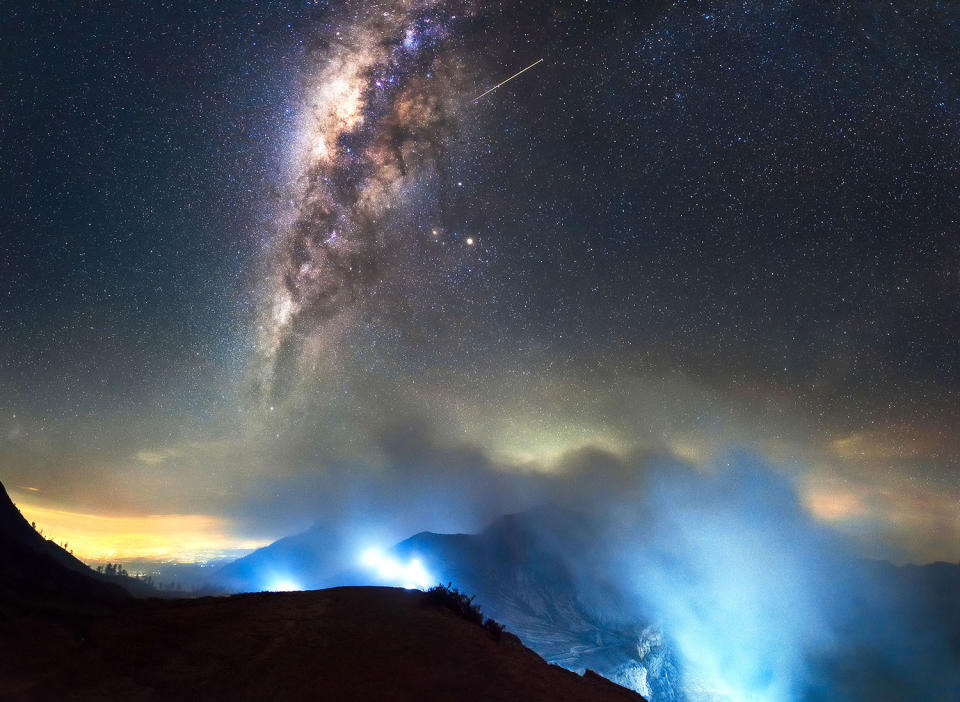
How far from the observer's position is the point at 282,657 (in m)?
11.5

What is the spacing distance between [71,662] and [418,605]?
818 cm

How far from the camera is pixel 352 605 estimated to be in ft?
47.6

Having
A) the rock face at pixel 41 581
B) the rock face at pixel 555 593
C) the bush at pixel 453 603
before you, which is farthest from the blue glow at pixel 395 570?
the bush at pixel 453 603

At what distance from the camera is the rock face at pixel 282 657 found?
1030 cm

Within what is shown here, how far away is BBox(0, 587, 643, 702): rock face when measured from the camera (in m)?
10.3

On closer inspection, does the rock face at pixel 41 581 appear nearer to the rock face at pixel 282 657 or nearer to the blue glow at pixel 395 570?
the rock face at pixel 282 657

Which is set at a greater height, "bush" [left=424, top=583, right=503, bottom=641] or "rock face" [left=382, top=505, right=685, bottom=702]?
"rock face" [left=382, top=505, right=685, bottom=702]

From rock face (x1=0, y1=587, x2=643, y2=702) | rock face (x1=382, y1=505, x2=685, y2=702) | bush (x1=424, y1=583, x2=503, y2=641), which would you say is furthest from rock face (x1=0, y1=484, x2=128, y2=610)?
rock face (x1=382, y1=505, x2=685, y2=702)

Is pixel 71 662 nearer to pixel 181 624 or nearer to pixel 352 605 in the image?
pixel 181 624

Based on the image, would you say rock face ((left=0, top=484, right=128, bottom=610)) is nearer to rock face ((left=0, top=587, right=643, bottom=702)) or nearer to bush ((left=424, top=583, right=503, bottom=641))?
rock face ((left=0, top=587, right=643, bottom=702))

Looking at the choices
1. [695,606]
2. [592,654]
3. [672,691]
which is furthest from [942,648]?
[592,654]

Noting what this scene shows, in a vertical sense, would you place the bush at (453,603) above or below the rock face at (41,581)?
above

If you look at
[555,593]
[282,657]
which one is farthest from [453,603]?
[555,593]

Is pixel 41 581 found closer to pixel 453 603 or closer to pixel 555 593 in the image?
pixel 453 603
